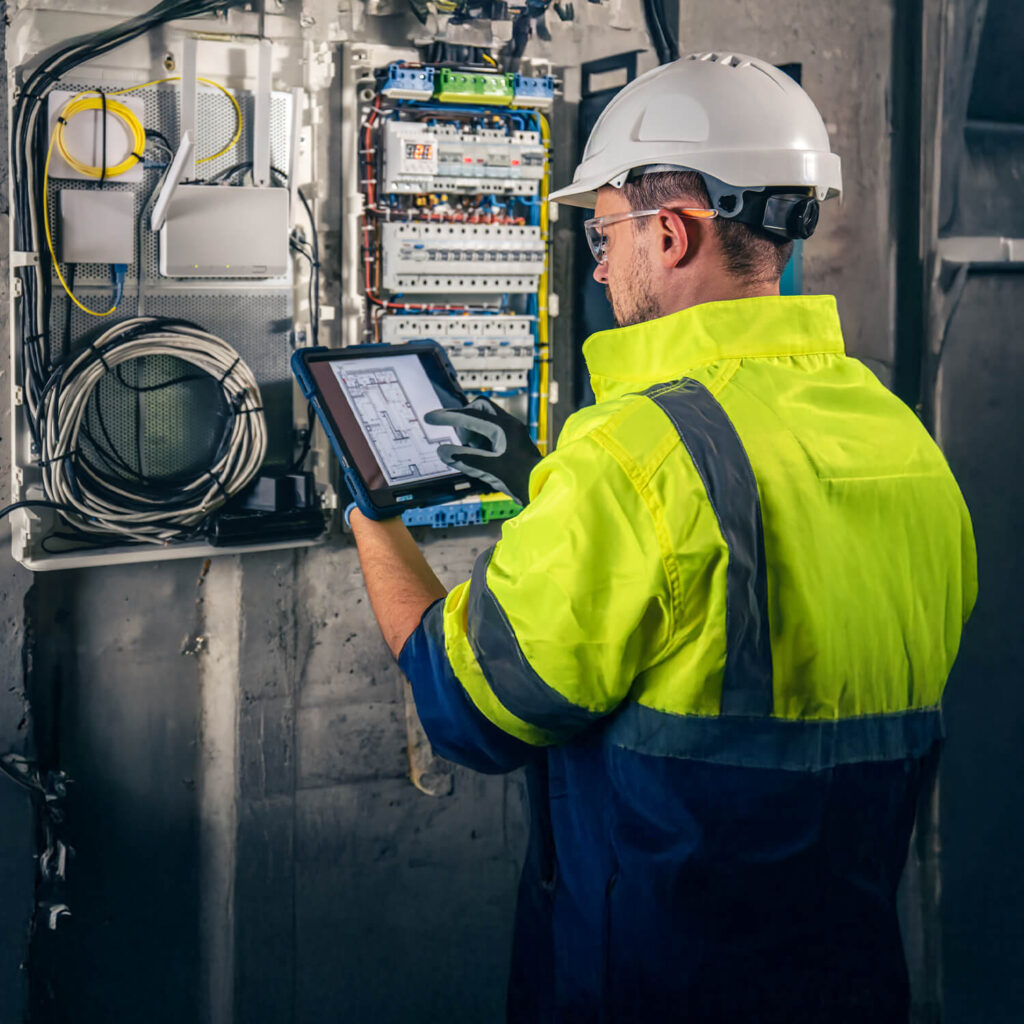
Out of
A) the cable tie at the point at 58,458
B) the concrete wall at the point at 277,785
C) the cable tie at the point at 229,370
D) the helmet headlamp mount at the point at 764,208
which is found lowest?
the concrete wall at the point at 277,785

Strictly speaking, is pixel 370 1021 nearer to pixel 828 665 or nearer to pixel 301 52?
pixel 828 665

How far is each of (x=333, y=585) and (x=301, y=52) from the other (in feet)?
3.52

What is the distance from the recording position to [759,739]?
4.03ft

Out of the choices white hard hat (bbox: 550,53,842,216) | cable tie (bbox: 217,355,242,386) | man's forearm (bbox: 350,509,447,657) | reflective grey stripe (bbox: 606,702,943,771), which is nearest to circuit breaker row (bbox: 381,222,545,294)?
cable tie (bbox: 217,355,242,386)

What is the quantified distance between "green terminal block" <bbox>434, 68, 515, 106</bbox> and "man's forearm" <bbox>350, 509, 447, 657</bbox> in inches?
38.0

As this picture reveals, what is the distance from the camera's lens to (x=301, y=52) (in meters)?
2.18

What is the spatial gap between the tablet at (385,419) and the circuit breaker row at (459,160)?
417 millimetres

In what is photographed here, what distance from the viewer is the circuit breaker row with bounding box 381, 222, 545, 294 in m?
2.27

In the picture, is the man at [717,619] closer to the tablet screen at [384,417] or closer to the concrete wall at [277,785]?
the tablet screen at [384,417]

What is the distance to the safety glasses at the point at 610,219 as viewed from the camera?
4.42ft

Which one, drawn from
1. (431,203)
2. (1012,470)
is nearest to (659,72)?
(431,203)

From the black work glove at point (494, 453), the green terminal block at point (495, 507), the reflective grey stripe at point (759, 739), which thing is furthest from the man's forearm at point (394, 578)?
the green terminal block at point (495, 507)

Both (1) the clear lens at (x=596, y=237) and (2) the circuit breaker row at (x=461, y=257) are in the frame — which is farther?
(2) the circuit breaker row at (x=461, y=257)

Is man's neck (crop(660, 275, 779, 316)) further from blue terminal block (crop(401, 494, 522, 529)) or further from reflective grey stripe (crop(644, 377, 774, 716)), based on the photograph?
blue terminal block (crop(401, 494, 522, 529))
